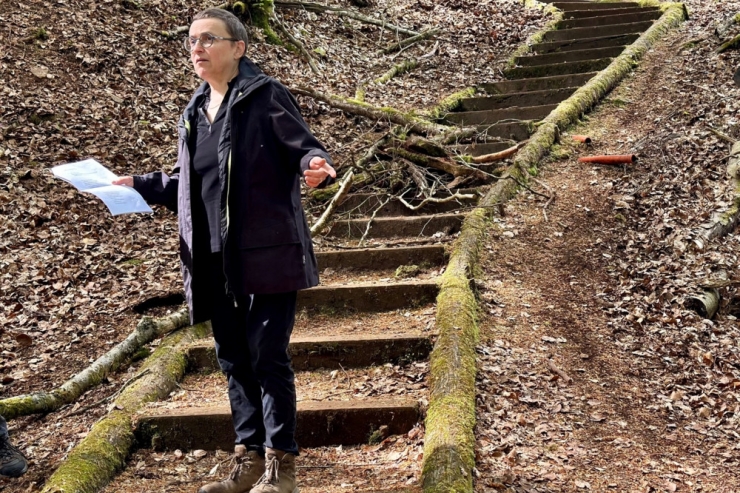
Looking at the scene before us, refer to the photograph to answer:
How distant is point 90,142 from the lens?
8.05m

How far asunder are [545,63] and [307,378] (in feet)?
32.4

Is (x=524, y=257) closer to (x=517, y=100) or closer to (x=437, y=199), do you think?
(x=437, y=199)

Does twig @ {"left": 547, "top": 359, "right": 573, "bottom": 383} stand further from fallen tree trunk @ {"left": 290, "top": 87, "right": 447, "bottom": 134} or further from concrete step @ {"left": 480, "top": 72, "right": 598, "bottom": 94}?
concrete step @ {"left": 480, "top": 72, "right": 598, "bottom": 94}

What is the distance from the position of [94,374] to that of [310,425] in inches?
72.4

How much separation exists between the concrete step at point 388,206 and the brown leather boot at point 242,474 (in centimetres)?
409

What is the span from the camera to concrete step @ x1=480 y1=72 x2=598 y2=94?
1134cm

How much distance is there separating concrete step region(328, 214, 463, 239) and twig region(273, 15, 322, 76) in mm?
5160

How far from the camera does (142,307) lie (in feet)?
20.1

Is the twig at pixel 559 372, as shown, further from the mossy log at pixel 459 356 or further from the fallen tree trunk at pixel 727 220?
the fallen tree trunk at pixel 727 220

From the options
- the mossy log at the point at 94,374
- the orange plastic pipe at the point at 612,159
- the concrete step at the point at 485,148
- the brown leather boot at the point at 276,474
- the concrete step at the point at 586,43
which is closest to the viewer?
the brown leather boot at the point at 276,474

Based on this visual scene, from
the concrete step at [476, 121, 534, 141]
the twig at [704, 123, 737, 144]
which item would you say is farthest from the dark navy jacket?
the concrete step at [476, 121, 534, 141]

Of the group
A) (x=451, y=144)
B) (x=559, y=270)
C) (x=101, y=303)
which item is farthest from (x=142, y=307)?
(x=451, y=144)

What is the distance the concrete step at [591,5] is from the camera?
15.8 metres

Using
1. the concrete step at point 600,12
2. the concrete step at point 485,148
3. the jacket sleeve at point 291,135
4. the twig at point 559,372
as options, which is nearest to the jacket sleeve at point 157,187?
the jacket sleeve at point 291,135
